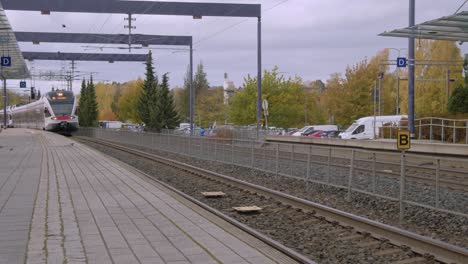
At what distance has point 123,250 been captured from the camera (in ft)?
25.7

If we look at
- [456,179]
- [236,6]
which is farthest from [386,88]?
[456,179]

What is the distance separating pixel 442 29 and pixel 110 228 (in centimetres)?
1331

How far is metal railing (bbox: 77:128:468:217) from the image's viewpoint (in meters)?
10.7

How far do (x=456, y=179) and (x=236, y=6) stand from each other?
29.8m

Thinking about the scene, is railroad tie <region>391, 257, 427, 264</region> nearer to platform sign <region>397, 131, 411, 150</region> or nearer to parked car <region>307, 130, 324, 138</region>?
platform sign <region>397, 131, 411, 150</region>

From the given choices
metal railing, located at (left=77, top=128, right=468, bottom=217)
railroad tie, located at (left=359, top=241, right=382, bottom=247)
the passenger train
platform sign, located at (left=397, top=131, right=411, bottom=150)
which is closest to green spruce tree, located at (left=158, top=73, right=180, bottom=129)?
the passenger train

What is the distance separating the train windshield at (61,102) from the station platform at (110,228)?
39126 mm

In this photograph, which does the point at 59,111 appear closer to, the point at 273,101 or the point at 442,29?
the point at 273,101

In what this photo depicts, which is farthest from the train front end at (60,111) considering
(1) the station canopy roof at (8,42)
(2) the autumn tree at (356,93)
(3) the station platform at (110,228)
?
(3) the station platform at (110,228)

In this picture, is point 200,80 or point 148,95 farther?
point 200,80

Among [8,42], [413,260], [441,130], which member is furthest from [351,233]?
[8,42]

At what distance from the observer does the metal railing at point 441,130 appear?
30156mm

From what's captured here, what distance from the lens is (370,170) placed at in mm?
13148

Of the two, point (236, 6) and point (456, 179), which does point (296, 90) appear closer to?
point (236, 6)
